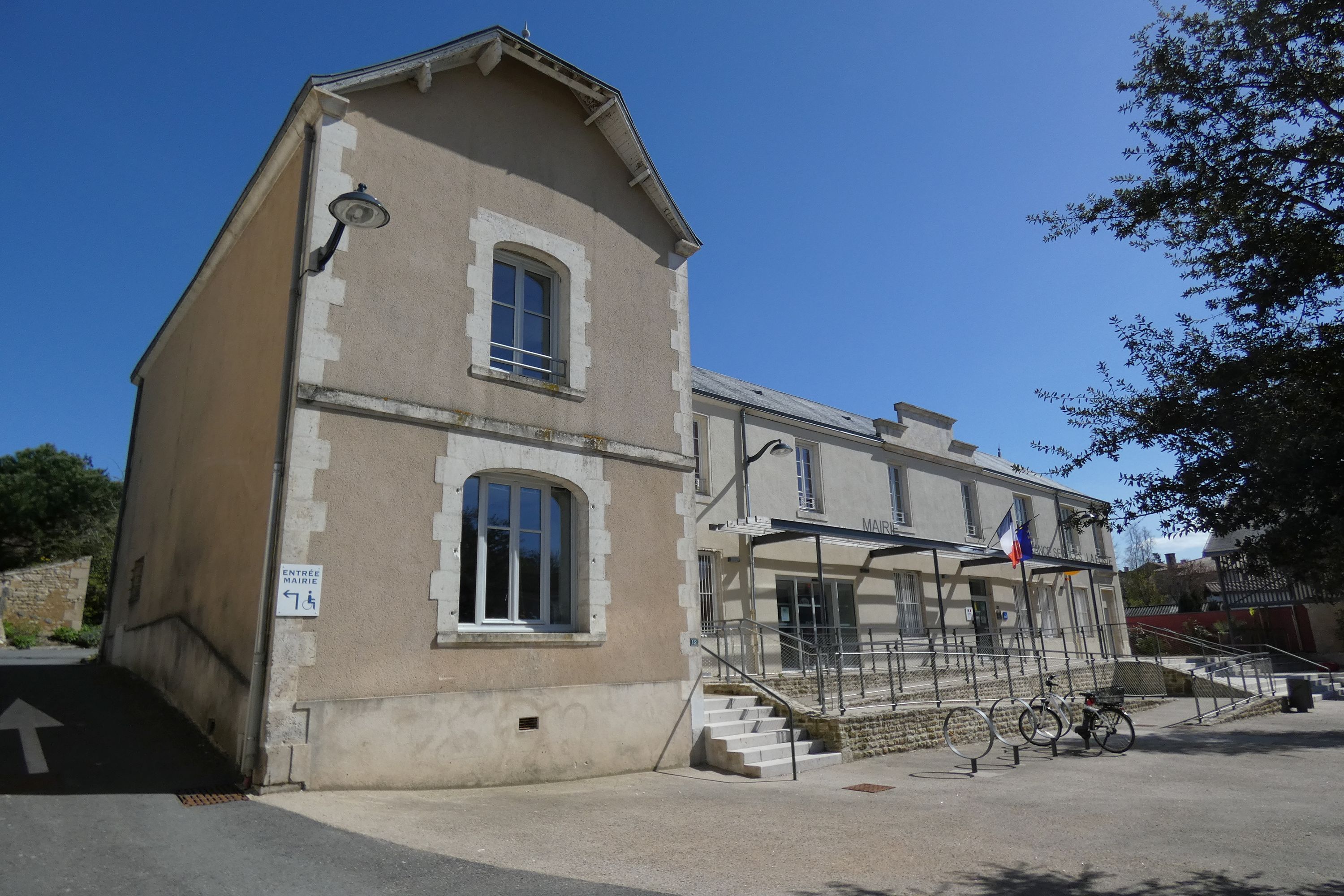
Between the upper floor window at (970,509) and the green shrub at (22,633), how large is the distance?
23.8m

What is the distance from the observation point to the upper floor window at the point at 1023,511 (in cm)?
2328

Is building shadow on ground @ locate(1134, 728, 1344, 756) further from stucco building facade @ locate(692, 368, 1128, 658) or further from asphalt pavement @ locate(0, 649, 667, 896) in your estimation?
asphalt pavement @ locate(0, 649, 667, 896)

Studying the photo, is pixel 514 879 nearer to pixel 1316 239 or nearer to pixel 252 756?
pixel 252 756

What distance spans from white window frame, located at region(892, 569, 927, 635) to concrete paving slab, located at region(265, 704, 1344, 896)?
8.48m

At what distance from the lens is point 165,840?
491cm

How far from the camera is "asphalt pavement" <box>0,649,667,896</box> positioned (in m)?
4.31

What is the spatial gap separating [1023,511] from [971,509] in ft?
10.8

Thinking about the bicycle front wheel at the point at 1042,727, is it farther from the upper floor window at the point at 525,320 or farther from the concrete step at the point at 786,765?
the upper floor window at the point at 525,320

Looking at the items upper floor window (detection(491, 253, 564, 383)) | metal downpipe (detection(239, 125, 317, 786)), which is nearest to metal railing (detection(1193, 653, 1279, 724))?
upper floor window (detection(491, 253, 564, 383))

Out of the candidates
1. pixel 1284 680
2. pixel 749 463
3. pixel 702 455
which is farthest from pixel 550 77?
pixel 1284 680

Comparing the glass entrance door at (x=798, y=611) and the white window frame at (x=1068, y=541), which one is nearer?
the glass entrance door at (x=798, y=611)

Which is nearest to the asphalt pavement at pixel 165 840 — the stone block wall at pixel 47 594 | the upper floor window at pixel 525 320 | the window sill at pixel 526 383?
the window sill at pixel 526 383

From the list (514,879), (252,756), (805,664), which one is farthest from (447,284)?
(805,664)

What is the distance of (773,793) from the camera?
7.67 m
